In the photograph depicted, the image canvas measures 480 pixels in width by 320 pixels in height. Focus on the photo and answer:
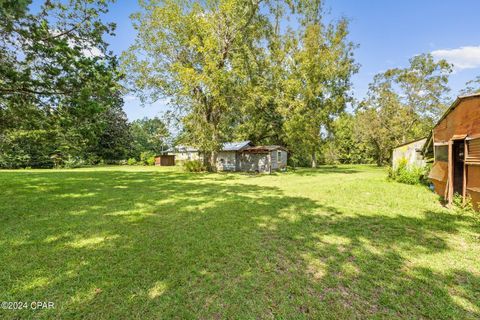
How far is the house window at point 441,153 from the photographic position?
7758 millimetres

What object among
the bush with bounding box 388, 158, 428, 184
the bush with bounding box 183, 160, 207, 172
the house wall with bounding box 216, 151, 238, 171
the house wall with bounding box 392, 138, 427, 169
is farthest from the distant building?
the bush with bounding box 388, 158, 428, 184

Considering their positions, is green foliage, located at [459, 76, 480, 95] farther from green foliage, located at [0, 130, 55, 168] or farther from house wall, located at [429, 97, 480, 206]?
green foliage, located at [0, 130, 55, 168]

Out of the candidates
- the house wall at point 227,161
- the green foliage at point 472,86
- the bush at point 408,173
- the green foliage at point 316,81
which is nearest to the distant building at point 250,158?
the house wall at point 227,161

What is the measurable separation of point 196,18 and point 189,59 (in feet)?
9.48

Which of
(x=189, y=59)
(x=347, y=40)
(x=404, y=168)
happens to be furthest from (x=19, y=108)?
(x=347, y=40)

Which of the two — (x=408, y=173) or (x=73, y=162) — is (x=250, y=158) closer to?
(x=408, y=173)

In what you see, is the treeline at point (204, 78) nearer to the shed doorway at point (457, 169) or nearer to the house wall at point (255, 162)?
the house wall at point (255, 162)

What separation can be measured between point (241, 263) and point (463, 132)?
7.68 meters

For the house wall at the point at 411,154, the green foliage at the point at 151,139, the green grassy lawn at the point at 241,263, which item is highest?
the green foliage at the point at 151,139

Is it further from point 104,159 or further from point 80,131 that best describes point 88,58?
point 104,159

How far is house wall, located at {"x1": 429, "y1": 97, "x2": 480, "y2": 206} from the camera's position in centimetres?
607

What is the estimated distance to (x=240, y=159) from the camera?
2256 cm

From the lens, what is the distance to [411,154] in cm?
1262

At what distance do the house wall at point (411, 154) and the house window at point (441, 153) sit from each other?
3.27 meters
